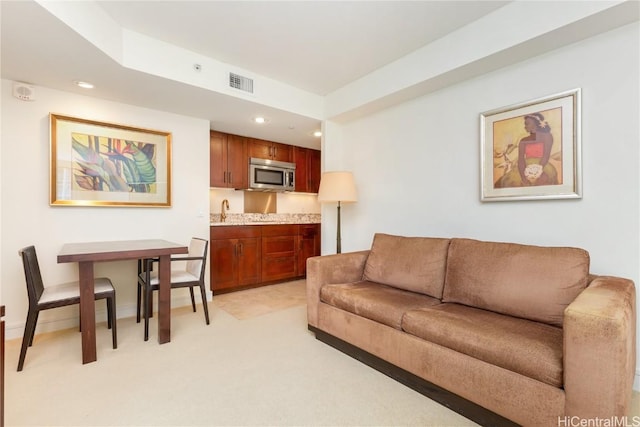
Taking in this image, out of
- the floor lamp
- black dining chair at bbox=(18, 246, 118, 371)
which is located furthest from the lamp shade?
black dining chair at bbox=(18, 246, 118, 371)

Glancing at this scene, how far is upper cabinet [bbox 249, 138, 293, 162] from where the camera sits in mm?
4507

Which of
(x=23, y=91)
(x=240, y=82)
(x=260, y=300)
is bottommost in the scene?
(x=260, y=300)

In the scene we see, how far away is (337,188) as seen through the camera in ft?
10.6

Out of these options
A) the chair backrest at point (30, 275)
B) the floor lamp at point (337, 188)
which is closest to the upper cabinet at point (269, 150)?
the floor lamp at point (337, 188)

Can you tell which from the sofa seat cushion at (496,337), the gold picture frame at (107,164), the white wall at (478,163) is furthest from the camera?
the gold picture frame at (107,164)

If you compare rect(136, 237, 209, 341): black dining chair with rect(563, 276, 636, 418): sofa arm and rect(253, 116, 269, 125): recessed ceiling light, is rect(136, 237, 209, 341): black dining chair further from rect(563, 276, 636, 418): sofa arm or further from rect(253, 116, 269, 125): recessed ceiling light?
rect(563, 276, 636, 418): sofa arm

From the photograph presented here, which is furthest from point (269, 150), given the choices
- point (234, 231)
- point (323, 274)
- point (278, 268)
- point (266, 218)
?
point (323, 274)

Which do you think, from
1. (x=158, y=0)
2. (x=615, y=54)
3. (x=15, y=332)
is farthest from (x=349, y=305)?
(x=15, y=332)

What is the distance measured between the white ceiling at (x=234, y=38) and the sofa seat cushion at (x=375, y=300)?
2.09m

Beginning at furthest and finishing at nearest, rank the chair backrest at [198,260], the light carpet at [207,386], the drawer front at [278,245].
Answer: the drawer front at [278,245] < the chair backrest at [198,260] < the light carpet at [207,386]

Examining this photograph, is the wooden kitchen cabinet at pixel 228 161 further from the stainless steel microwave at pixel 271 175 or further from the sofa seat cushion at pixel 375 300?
the sofa seat cushion at pixel 375 300

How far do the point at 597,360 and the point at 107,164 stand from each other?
3.91 meters

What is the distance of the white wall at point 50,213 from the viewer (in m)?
2.62

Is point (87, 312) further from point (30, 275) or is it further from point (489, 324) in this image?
point (489, 324)
